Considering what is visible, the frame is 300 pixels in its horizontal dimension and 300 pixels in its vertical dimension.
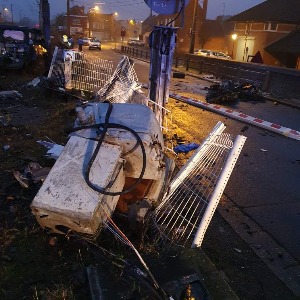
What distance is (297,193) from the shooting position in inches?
222

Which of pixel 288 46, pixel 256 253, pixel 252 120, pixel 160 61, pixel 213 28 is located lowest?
pixel 256 253

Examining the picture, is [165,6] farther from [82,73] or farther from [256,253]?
[256,253]

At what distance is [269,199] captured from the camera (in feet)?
17.6

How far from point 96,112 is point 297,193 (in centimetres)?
379

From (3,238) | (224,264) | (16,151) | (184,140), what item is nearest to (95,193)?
(3,238)

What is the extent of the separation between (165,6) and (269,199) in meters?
5.29

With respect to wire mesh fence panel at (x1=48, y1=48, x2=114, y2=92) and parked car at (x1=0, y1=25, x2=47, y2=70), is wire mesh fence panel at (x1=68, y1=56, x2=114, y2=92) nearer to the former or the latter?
wire mesh fence panel at (x1=48, y1=48, x2=114, y2=92)

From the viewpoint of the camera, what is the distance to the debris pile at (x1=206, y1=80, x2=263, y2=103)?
13445 mm

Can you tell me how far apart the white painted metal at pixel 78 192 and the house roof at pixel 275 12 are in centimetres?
4204

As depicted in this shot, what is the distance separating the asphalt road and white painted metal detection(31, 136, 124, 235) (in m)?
2.11

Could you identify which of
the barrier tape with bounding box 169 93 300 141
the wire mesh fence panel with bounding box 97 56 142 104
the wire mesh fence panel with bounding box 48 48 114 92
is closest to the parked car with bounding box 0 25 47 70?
the wire mesh fence panel with bounding box 48 48 114 92

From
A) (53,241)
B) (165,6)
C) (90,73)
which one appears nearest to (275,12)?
(90,73)

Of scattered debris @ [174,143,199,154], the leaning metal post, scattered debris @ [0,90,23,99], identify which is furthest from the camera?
scattered debris @ [0,90,23,99]

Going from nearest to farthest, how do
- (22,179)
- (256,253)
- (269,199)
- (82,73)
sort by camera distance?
1. (256,253)
2. (22,179)
3. (269,199)
4. (82,73)
